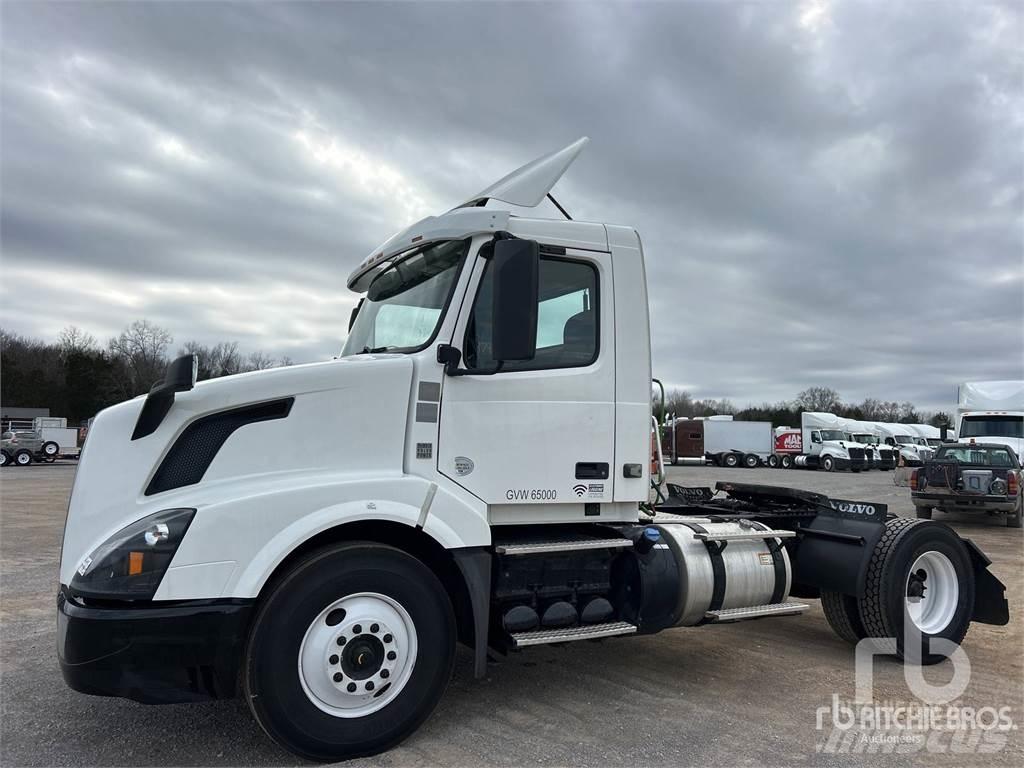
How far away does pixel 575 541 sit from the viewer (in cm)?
439

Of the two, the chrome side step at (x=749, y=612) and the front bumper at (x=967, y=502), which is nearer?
the chrome side step at (x=749, y=612)

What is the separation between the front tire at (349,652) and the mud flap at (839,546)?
3.22m

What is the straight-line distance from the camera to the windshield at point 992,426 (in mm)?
20469

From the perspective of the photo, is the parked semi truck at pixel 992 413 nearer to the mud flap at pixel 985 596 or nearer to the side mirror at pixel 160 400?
the mud flap at pixel 985 596

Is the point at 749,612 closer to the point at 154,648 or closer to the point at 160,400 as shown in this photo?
the point at 154,648

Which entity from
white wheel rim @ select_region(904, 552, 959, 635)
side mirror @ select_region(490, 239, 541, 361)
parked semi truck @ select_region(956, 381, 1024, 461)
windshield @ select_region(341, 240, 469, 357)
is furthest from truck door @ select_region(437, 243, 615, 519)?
parked semi truck @ select_region(956, 381, 1024, 461)

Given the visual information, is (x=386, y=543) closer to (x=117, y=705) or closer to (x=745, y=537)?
(x=117, y=705)

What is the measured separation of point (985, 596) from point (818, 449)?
130 ft

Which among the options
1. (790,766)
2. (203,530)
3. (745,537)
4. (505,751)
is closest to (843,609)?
(745,537)

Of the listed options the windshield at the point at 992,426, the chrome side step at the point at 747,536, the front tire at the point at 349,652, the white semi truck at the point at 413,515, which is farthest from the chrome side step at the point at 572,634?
the windshield at the point at 992,426

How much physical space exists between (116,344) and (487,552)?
80.7 m

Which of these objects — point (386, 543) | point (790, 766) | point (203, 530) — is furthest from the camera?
point (386, 543)

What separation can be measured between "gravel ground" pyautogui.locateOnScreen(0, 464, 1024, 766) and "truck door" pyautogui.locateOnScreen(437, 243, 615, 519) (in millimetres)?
1287

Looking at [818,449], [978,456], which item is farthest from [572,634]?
[818,449]
